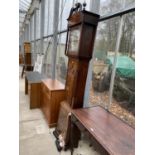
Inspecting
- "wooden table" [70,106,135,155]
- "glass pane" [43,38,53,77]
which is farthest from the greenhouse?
"glass pane" [43,38,53,77]

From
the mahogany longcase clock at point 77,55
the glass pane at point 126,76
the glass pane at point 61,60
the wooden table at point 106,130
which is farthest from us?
the glass pane at point 61,60

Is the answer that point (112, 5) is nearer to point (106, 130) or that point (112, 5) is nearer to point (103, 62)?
point (103, 62)

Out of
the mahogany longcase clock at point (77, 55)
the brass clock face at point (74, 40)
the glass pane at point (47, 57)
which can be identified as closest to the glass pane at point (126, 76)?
the mahogany longcase clock at point (77, 55)

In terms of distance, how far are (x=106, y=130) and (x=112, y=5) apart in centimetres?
170

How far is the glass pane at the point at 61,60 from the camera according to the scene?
4.05 meters

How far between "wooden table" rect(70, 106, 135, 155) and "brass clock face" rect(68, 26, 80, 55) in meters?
0.89

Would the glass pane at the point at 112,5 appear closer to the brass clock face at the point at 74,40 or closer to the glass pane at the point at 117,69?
the glass pane at the point at 117,69

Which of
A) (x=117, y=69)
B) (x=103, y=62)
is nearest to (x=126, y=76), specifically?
(x=117, y=69)

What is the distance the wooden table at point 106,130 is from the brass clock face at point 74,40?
0.89m
